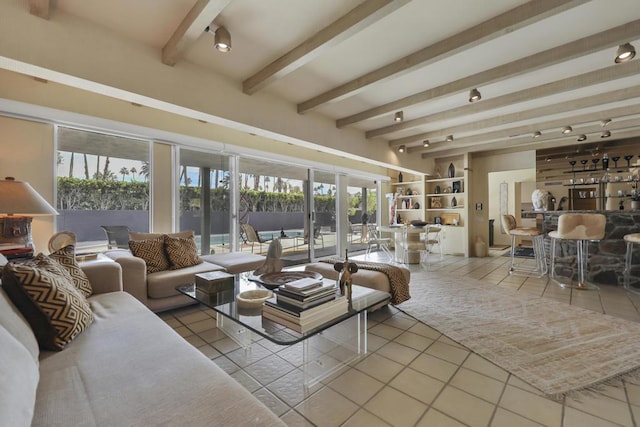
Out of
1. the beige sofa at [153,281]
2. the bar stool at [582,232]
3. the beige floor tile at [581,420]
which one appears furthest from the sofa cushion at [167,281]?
the bar stool at [582,232]

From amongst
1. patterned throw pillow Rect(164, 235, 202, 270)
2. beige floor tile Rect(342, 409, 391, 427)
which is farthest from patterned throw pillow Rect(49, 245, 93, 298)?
beige floor tile Rect(342, 409, 391, 427)

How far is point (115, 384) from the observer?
1.02m

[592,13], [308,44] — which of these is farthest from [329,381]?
[592,13]

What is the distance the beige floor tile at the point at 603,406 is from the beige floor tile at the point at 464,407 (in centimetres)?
49

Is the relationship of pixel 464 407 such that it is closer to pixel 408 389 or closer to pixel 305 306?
pixel 408 389

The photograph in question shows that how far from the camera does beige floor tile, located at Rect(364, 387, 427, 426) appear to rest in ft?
4.75

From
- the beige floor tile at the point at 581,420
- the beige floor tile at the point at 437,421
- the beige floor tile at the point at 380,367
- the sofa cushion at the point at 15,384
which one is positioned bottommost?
the beige floor tile at the point at 581,420

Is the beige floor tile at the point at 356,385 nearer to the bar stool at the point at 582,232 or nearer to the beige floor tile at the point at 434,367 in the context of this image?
the beige floor tile at the point at 434,367

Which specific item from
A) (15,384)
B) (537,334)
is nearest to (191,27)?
(15,384)

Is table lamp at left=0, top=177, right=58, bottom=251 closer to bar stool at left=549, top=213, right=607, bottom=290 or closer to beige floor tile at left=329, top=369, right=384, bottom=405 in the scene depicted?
beige floor tile at left=329, top=369, right=384, bottom=405

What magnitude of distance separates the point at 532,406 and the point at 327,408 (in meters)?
1.14

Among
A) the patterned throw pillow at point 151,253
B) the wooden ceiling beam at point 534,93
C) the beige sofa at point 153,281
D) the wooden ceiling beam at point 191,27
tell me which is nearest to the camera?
the wooden ceiling beam at point 191,27

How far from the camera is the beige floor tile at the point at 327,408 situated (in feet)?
4.75

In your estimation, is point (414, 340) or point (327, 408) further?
point (414, 340)
